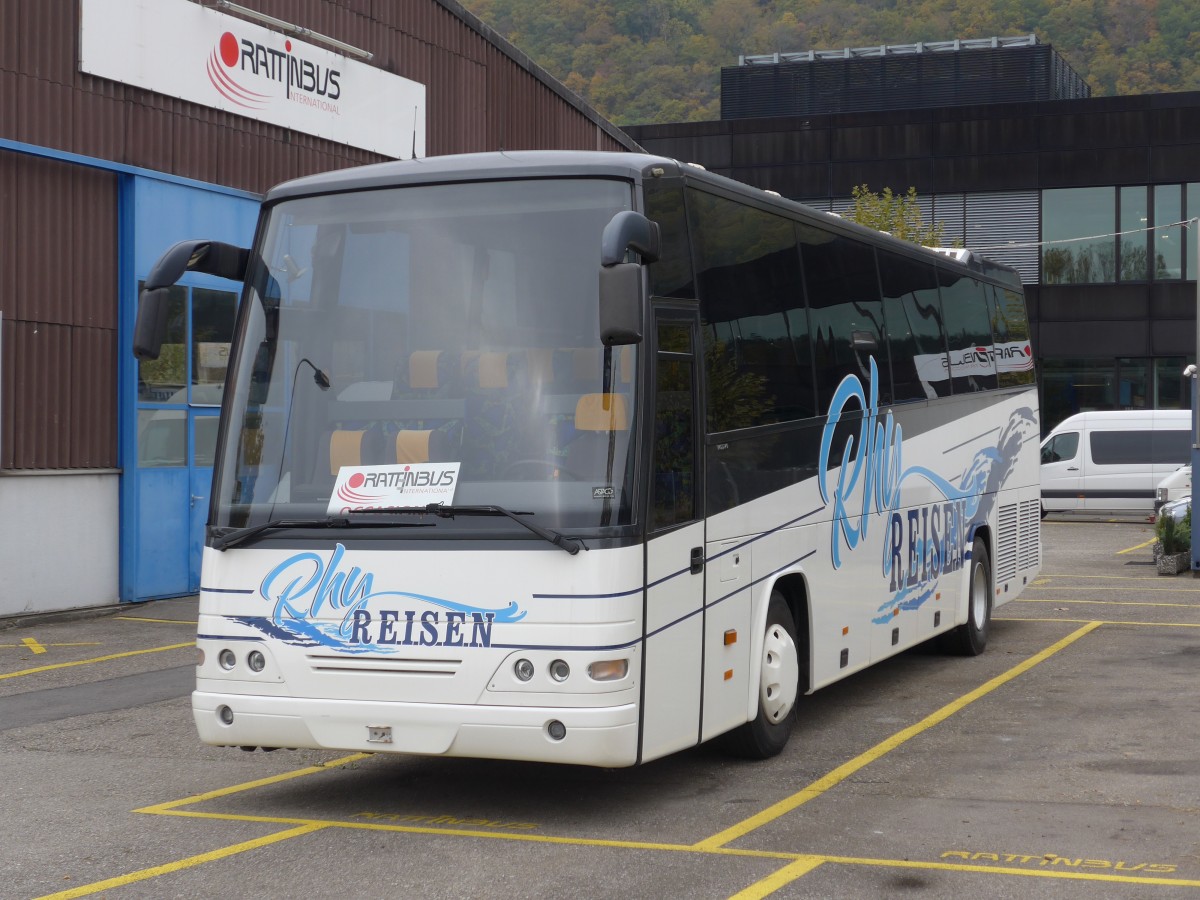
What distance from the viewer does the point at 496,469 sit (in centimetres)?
743

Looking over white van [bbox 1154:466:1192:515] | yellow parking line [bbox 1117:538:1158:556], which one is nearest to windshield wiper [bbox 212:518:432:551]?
yellow parking line [bbox 1117:538:1158:556]

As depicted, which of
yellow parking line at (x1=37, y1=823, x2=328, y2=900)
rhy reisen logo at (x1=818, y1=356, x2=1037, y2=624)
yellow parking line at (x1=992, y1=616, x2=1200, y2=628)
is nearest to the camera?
yellow parking line at (x1=37, y1=823, x2=328, y2=900)

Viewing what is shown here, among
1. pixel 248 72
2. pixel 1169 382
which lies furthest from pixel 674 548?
pixel 1169 382

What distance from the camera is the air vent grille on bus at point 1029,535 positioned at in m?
15.6

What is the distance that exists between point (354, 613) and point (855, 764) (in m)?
3.06

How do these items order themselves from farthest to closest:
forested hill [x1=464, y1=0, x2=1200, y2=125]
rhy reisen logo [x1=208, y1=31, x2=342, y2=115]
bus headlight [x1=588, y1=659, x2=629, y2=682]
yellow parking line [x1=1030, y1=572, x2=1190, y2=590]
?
forested hill [x1=464, y1=0, x2=1200, y2=125] < yellow parking line [x1=1030, y1=572, x2=1190, y2=590] < rhy reisen logo [x1=208, y1=31, x2=342, y2=115] < bus headlight [x1=588, y1=659, x2=629, y2=682]

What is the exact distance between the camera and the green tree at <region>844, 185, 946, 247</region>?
4112 cm

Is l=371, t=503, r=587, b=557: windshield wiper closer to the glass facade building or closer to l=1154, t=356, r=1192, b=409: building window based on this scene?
the glass facade building

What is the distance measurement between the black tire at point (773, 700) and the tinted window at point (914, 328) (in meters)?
2.85

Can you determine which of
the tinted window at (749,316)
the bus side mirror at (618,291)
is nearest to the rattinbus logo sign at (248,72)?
the tinted window at (749,316)

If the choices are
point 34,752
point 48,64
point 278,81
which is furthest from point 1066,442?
point 34,752

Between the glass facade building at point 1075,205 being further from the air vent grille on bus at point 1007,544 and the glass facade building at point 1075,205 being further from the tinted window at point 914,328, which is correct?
the tinted window at point 914,328

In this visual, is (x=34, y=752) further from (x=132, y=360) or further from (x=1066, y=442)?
(x=1066, y=442)

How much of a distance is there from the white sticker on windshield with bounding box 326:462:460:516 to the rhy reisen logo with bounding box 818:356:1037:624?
3.10 meters
